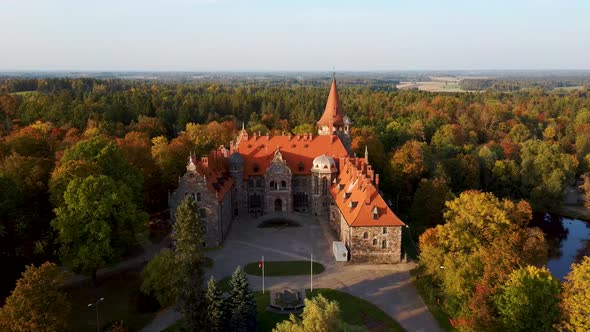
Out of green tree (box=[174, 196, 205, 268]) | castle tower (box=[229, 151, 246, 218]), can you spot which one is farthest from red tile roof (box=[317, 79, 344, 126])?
green tree (box=[174, 196, 205, 268])

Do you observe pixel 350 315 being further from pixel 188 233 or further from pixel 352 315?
pixel 188 233

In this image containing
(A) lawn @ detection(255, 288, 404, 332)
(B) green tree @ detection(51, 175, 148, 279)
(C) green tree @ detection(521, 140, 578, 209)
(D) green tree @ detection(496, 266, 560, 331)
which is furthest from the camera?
(C) green tree @ detection(521, 140, 578, 209)

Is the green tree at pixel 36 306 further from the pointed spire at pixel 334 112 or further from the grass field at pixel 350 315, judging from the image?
the pointed spire at pixel 334 112

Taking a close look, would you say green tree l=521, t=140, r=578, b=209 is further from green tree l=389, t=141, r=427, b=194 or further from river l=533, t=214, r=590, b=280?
green tree l=389, t=141, r=427, b=194

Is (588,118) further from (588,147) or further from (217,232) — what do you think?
(217,232)

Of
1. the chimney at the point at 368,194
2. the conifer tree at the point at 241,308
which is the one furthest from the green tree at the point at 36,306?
the chimney at the point at 368,194

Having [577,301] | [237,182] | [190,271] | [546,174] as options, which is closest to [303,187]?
[237,182]
